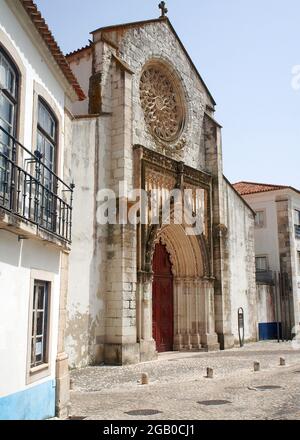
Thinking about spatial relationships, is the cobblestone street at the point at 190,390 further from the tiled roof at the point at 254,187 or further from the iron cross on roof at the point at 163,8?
the tiled roof at the point at 254,187

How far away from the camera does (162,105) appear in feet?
57.3

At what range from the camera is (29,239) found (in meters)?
6.30

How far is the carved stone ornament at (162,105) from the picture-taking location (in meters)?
16.5

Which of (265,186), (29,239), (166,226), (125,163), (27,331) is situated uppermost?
(265,186)

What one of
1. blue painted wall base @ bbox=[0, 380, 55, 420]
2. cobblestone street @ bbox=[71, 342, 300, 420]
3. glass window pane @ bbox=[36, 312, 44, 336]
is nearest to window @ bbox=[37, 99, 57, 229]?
glass window pane @ bbox=[36, 312, 44, 336]

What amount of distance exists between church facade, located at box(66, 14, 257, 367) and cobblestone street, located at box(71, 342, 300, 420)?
1.25 meters

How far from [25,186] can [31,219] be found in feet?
1.31

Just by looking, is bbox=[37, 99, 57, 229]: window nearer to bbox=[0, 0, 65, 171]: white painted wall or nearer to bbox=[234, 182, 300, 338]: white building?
bbox=[0, 0, 65, 171]: white painted wall

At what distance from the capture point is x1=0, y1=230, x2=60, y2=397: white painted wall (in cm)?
562

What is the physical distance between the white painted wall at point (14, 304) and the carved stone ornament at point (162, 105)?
10.5 metres

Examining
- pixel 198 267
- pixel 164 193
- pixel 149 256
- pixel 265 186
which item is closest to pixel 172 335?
pixel 198 267

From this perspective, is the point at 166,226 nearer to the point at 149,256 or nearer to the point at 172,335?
the point at 149,256
